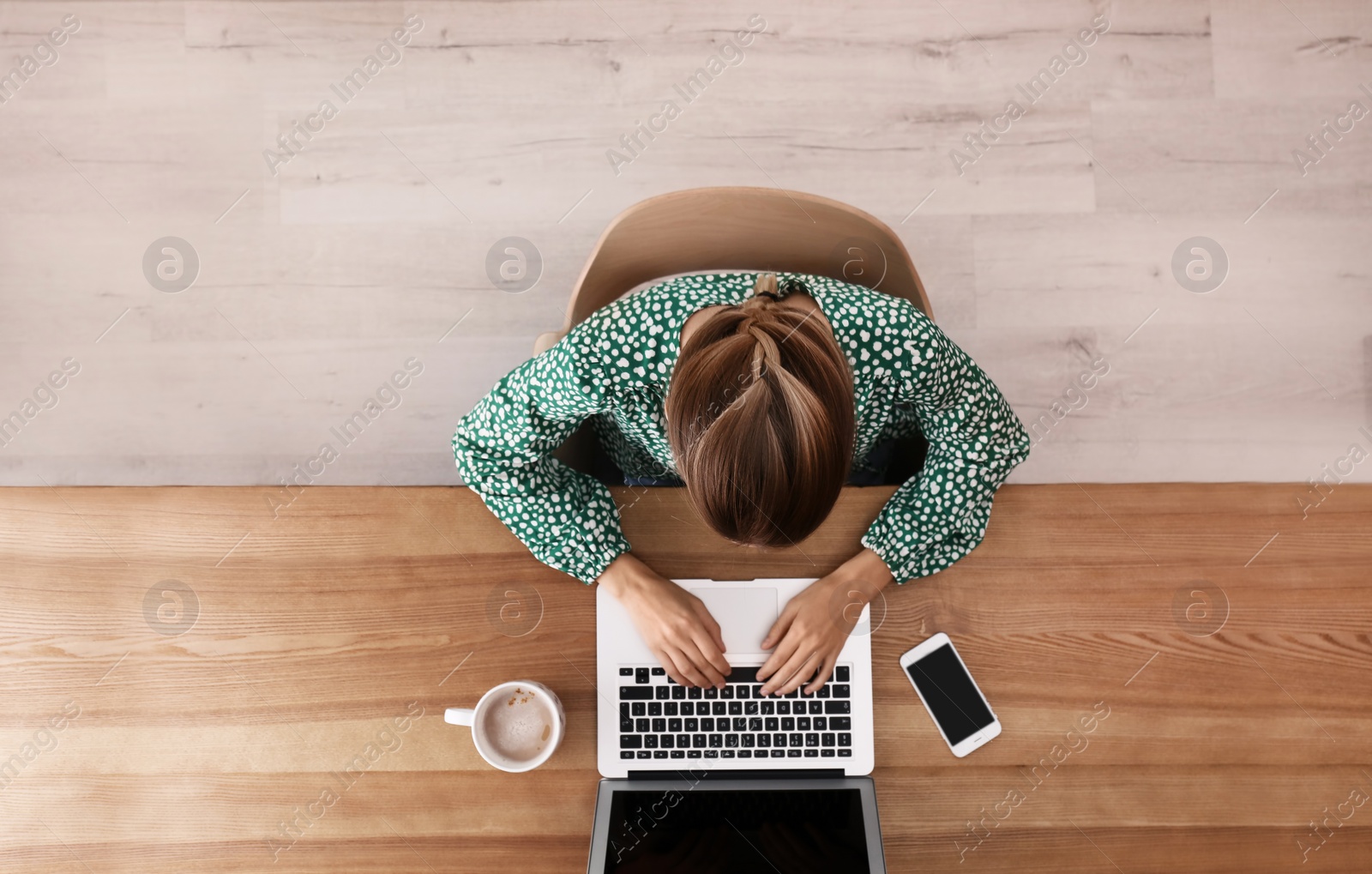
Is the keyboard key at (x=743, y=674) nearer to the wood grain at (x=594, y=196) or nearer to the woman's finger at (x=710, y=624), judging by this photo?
the woman's finger at (x=710, y=624)

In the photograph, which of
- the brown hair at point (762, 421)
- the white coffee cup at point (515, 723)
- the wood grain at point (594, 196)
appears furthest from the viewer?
the wood grain at point (594, 196)

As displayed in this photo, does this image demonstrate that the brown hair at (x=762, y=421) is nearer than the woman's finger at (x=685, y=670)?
Yes

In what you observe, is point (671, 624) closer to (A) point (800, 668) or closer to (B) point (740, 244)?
(A) point (800, 668)

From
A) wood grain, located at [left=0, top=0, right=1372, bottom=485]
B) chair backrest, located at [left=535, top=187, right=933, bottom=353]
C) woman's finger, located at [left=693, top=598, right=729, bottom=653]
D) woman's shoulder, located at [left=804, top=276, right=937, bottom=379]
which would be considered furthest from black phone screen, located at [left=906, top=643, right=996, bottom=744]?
wood grain, located at [left=0, top=0, right=1372, bottom=485]

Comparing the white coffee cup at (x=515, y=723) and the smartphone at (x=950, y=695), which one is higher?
the white coffee cup at (x=515, y=723)

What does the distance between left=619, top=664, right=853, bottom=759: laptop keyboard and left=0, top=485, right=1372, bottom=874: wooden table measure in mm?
48

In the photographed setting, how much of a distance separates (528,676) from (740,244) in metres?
0.61

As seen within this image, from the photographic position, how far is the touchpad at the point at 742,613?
0.94m

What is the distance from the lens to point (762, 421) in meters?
0.76

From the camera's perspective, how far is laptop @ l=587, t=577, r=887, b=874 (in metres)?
0.81

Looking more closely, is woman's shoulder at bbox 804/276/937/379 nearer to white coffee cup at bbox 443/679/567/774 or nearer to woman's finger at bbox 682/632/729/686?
woman's finger at bbox 682/632/729/686

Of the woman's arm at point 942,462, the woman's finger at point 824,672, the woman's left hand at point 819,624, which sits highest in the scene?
the woman's arm at point 942,462

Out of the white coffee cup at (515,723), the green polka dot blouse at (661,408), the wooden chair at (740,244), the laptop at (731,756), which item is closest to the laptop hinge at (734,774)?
the laptop at (731,756)

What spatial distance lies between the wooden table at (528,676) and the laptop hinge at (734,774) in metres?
0.06
